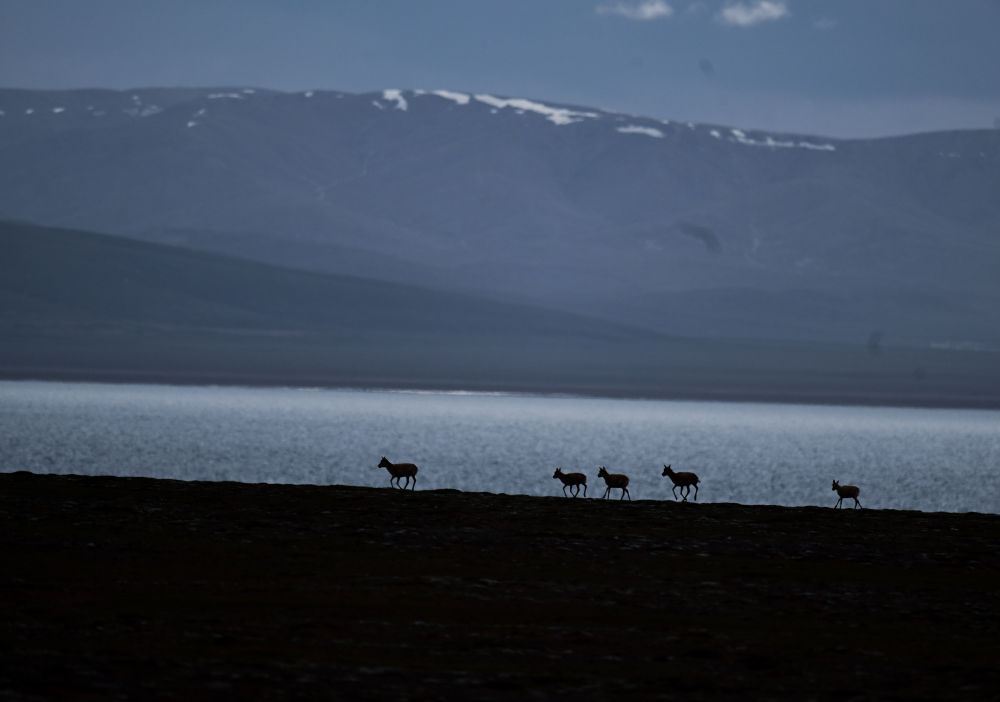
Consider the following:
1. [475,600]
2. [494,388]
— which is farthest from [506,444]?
[494,388]

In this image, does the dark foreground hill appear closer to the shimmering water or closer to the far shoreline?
the shimmering water

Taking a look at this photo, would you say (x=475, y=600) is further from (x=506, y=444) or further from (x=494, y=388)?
(x=494, y=388)

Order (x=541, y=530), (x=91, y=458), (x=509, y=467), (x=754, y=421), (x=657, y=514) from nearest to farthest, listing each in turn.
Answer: (x=541, y=530)
(x=657, y=514)
(x=91, y=458)
(x=509, y=467)
(x=754, y=421)

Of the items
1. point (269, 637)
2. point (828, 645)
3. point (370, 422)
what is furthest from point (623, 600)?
point (370, 422)

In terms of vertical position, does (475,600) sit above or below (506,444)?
below

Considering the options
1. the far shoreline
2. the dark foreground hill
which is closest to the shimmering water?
the far shoreline

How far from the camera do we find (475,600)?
1580 centimetres

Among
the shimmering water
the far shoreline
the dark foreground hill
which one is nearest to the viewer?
the dark foreground hill

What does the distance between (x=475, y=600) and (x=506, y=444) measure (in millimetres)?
63742

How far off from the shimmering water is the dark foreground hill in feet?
80.0

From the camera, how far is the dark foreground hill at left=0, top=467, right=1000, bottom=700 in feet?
40.7

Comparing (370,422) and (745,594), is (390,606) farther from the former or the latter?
(370,422)

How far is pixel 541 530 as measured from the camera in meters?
21.2

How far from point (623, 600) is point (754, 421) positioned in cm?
11121
